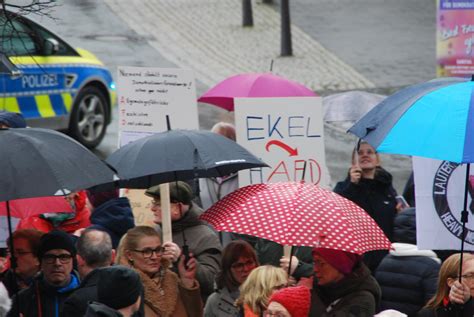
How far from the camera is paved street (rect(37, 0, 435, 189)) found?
21.8 meters

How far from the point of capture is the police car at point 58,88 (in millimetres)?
14398

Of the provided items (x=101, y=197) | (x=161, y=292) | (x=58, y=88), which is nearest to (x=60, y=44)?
(x=58, y=88)

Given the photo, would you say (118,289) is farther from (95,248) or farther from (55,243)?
(95,248)

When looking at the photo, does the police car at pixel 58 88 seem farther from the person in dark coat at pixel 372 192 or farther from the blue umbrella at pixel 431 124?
the blue umbrella at pixel 431 124

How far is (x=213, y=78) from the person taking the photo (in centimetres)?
2117

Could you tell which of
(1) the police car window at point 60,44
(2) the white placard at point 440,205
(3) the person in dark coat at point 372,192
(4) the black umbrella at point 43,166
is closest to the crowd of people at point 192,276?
(2) the white placard at point 440,205

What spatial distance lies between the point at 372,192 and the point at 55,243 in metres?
3.07

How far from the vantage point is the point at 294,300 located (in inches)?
241

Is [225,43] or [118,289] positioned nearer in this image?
[118,289]

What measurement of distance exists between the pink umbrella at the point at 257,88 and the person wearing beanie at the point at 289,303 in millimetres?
4180

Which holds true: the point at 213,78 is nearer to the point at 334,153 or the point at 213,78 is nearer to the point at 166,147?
the point at 334,153

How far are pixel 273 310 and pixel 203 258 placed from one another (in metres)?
1.82

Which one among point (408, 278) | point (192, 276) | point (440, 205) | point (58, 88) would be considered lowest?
point (408, 278)

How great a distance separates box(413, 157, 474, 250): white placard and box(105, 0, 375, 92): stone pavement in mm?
13036
